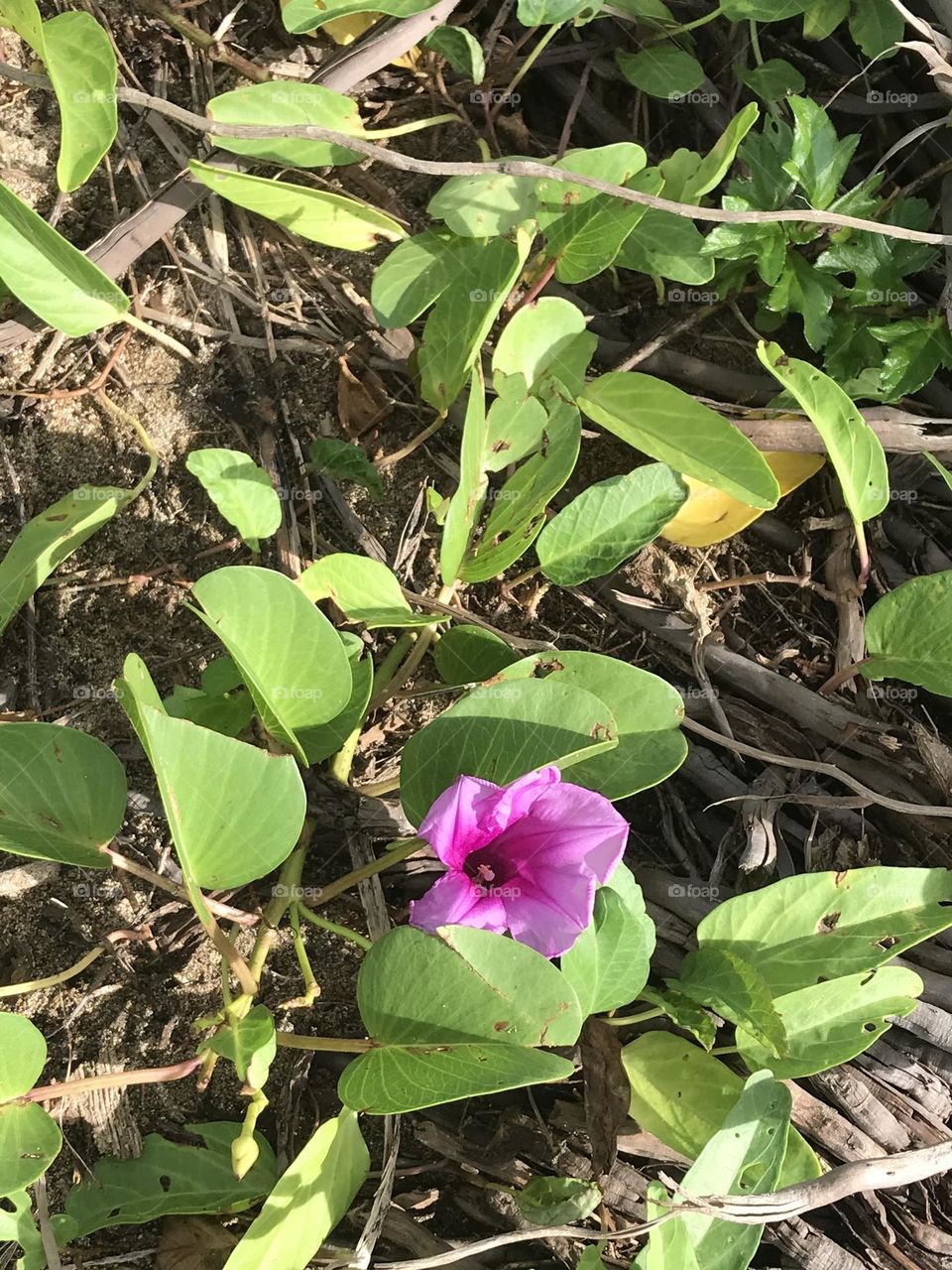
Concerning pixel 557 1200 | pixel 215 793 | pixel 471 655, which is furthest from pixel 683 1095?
pixel 215 793

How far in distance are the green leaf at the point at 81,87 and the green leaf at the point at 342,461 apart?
47 centimetres

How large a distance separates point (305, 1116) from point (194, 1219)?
0.60 feet

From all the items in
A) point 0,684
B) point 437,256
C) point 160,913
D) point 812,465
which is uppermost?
point 437,256

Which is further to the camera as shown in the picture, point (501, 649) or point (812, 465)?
point (812, 465)

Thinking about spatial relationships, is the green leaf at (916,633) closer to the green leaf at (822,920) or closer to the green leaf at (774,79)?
the green leaf at (822,920)

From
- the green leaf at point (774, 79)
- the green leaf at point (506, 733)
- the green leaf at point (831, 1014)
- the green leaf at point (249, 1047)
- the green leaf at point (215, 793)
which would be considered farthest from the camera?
the green leaf at point (774, 79)

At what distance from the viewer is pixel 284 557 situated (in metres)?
1.59

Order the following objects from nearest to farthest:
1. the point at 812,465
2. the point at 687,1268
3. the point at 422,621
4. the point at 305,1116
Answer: the point at 687,1268, the point at 422,621, the point at 305,1116, the point at 812,465

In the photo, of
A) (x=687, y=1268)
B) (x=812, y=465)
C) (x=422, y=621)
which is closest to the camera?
(x=687, y=1268)

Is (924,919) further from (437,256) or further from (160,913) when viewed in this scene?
(437,256)

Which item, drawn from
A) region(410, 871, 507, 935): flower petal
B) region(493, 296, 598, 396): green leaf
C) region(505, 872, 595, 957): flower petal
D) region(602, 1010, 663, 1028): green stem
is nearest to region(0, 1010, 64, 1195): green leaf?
region(410, 871, 507, 935): flower petal

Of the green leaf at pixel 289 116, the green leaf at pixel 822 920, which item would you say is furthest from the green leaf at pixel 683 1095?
the green leaf at pixel 289 116

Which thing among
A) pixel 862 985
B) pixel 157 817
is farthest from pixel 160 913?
pixel 862 985

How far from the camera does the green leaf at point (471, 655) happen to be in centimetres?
143
